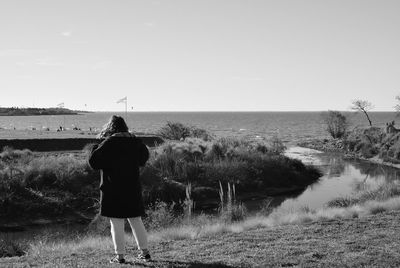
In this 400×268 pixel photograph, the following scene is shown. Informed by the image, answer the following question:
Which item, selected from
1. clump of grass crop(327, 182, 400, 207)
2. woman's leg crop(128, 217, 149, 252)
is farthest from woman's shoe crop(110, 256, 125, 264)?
clump of grass crop(327, 182, 400, 207)

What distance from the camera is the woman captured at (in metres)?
8.02

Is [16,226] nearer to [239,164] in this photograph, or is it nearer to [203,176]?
[203,176]

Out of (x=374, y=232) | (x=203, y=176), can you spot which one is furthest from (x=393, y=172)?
(x=374, y=232)

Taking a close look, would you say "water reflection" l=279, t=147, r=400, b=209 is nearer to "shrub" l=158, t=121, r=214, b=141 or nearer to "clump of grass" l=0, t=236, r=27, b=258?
"shrub" l=158, t=121, r=214, b=141

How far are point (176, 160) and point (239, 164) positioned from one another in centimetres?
476

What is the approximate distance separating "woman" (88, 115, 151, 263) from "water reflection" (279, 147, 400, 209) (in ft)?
52.5

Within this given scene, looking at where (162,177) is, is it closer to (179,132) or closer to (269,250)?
(269,250)

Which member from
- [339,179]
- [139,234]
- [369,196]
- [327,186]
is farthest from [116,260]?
[339,179]

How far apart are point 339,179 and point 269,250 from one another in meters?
28.9

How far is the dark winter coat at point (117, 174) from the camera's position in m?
8.02

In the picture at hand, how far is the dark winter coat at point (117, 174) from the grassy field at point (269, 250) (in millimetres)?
842

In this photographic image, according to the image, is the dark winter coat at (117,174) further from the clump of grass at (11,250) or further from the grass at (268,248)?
the clump of grass at (11,250)

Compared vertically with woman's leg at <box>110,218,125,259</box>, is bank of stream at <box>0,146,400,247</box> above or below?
below

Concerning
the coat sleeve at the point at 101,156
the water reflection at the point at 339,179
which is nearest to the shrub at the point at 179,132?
the water reflection at the point at 339,179
